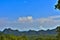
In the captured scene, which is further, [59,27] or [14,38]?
[14,38]

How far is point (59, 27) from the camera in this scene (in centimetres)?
3594

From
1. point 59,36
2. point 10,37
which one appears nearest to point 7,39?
point 10,37

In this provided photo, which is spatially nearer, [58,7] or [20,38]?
[58,7]

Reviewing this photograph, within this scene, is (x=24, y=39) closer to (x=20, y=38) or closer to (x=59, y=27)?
(x=20, y=38)

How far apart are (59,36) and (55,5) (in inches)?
196

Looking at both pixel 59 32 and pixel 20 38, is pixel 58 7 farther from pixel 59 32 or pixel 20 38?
pixel 20 38

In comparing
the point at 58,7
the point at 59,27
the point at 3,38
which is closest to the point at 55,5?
the point at 58,7

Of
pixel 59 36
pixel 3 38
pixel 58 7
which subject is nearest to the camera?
pixel 58 7

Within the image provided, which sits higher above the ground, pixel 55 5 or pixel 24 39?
pixel 24 39

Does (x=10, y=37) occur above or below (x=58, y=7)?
above

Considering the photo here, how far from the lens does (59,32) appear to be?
3584cm

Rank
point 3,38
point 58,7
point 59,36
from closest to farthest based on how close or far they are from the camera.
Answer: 1. point 58,7
2. point 59,36
3. point 3,38

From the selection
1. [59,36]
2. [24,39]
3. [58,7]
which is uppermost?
[24,39]

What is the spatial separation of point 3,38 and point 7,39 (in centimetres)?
190
